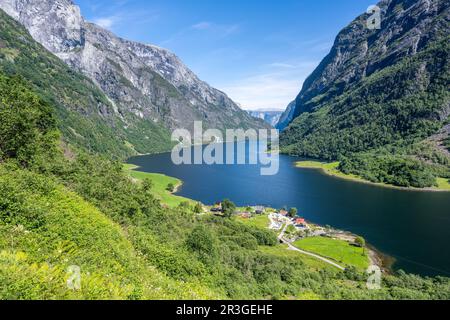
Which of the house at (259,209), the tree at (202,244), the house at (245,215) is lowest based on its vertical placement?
the house at (245,215)

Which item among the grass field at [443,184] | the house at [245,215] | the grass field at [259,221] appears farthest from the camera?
the grass field at [443,184]

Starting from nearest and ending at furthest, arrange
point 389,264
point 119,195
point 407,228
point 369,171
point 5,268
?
point 5,268 < point 119,195 < point 389,264 < point 407,228 < point 369,171

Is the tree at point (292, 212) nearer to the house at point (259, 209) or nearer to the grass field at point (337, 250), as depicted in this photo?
the house at point (259, 209)

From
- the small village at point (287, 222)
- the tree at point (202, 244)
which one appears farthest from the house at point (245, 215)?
the tree at point (202, 244)

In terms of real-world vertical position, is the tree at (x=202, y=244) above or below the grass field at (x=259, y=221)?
above

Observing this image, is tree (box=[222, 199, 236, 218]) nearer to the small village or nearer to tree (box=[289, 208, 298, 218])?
the small village

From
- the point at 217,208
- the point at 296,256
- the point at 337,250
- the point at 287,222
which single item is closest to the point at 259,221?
the point at 287,222

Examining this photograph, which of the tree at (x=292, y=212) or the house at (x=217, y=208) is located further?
the house at (x=217, y=208)
